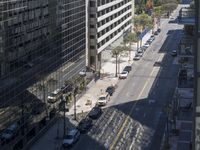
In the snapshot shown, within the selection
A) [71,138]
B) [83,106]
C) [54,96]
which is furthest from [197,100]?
[83,106]

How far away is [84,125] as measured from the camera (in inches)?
1678

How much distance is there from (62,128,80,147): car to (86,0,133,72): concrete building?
24117mm

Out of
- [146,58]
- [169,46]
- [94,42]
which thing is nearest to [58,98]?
[94,42]

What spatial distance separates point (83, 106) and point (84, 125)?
288 inches

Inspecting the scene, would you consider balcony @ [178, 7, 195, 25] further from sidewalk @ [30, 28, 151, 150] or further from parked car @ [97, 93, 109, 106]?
sidewalk @ [30, 28, 151, 150]

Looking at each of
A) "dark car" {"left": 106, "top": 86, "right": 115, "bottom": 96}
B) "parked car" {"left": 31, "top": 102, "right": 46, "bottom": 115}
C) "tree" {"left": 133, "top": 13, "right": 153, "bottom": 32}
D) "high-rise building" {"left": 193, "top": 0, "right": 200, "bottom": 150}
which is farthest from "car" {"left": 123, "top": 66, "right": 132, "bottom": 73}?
"high-rise building" {"left": 193, "top": 0, "right": 200, "bottom": 150}

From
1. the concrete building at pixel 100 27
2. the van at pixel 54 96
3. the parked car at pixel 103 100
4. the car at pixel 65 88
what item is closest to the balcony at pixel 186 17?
the parked car at pixel 103 100

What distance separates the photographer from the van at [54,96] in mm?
45028

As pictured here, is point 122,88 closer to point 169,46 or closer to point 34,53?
point 34,53

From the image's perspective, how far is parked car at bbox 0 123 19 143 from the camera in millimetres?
35906

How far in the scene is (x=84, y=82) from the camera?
2227 inches

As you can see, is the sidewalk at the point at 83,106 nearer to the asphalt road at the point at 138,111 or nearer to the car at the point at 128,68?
the car at the point at 128,68

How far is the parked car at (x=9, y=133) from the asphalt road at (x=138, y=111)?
5234 mm

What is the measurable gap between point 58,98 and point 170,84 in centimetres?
1822
